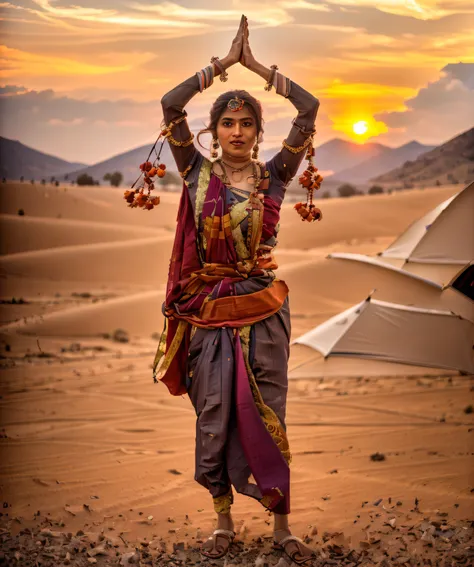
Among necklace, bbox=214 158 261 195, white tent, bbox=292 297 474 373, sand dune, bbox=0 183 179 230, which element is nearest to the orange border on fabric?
necklace, bbox=214 158 261 195

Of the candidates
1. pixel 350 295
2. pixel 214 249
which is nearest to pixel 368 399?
pixel 214 249

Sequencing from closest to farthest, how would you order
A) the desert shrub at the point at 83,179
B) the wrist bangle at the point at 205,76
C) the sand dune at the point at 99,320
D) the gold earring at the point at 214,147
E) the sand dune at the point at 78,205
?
the wrist bangle at the point at 205,76, the gold earring at the point at 214,147, the sand dune at the point at 99,320, the sand dune at the point at 78,205, the desert shrub at the point at 83,179

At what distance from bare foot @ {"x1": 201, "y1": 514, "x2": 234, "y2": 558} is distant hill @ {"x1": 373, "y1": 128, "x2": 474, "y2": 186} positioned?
20.5m

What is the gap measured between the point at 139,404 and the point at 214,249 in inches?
148

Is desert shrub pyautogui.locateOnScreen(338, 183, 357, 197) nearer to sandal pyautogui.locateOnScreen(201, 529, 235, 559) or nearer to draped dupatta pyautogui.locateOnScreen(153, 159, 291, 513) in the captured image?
draped dupatta pyautogui.locateOnScreen(153, 159, 291, 513)

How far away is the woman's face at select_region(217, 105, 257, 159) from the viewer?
4.38 meters

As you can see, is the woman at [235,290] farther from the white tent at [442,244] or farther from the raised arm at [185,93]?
the white tent at [442,244]

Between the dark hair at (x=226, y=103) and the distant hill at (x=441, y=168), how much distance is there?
2006 centimetres

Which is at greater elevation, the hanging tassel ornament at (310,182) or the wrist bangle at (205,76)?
the wrist bangle at (205,76)

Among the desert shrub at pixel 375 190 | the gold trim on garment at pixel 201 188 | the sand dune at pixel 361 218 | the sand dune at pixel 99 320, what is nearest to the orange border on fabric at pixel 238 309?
the gold trim on garment at pixel 201 188

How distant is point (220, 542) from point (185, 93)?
7.90ft

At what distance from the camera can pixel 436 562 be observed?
444 cm

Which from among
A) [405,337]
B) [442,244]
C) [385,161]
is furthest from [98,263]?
[405,337]

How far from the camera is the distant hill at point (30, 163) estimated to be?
50.5ft
